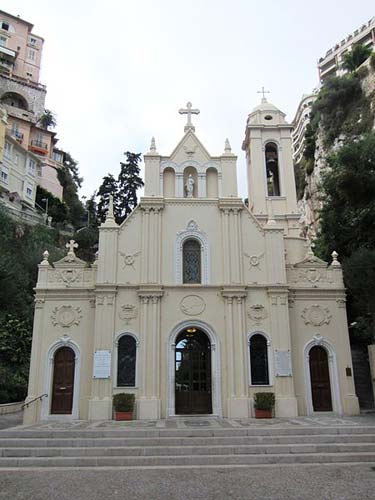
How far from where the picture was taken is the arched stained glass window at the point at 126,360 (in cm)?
1797

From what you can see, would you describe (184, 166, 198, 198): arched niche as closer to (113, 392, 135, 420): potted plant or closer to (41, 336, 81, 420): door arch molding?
(41, 336, 81, 420): door arch molding

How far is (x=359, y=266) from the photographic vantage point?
58.6 feet

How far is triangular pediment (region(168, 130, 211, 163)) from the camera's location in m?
21.5

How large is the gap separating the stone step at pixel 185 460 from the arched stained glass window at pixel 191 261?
9.64 metres

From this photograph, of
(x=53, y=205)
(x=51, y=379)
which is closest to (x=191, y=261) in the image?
(x=51, y=379)

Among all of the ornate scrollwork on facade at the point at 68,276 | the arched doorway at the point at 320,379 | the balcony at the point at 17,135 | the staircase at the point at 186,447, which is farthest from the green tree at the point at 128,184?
the staircase at the point at 186,447

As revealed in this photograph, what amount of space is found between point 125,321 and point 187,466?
902cm

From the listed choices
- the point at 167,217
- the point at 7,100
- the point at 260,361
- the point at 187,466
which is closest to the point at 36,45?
the point at 7,100

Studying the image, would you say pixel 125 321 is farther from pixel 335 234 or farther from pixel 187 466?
pixel 335 234

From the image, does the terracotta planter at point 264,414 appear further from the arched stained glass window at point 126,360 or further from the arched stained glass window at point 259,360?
the arched stained glass window at point 126,360

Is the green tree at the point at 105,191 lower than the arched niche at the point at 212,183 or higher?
higher

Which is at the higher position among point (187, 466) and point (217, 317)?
point (217, 317)

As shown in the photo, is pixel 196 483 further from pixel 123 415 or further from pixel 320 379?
pixel 320 379

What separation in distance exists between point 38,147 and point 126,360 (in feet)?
177
